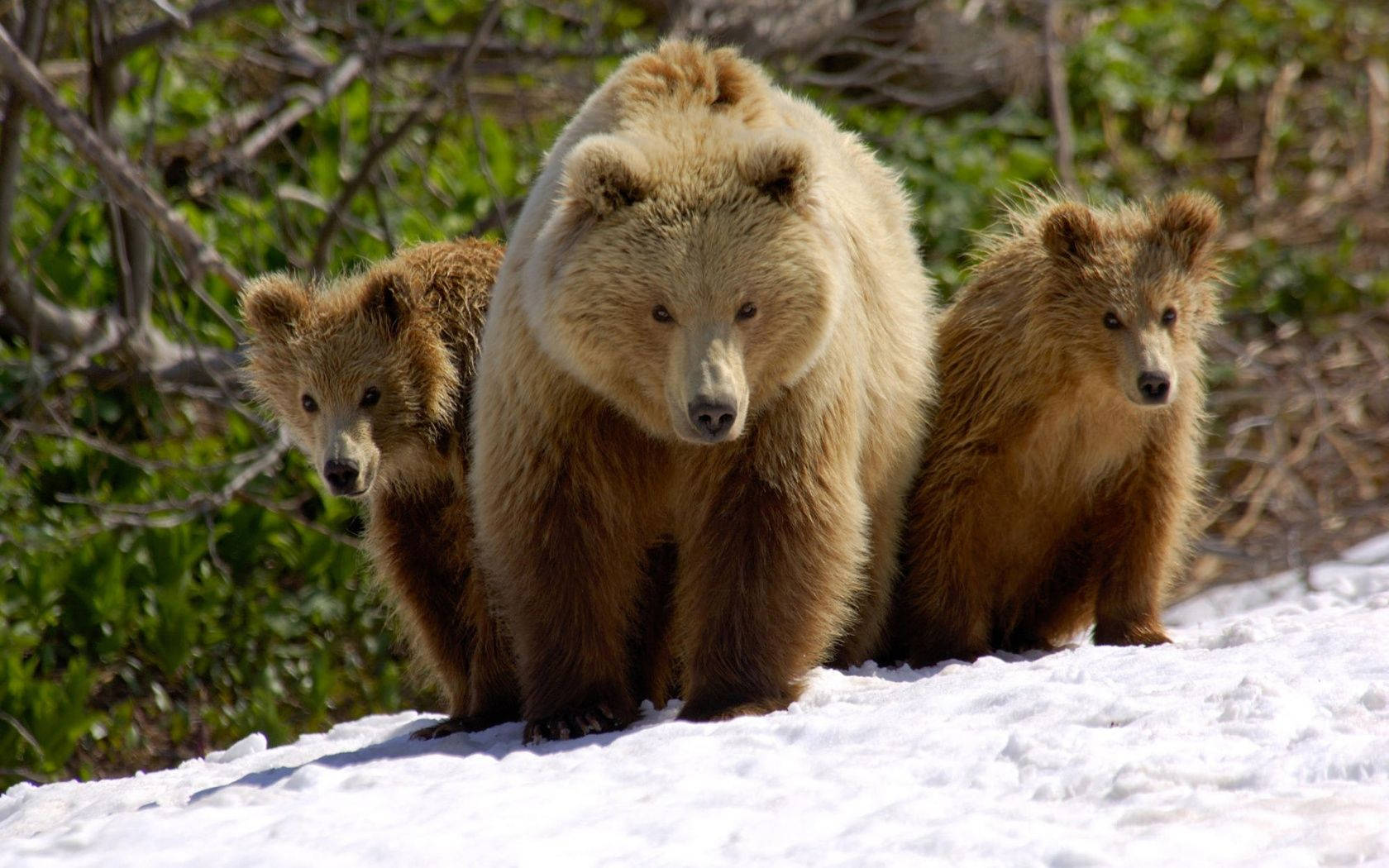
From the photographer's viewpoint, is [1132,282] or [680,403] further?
[1132,282]

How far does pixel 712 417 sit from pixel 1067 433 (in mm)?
1727

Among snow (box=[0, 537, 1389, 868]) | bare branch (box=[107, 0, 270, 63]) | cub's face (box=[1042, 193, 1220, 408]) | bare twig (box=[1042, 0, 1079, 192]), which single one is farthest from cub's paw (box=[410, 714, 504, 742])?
bare twig (box=[1042, 0, 1079, 192])

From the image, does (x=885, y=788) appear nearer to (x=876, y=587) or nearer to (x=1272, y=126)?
(x=876, y=587)

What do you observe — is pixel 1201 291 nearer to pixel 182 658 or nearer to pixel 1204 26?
pixel 182 658

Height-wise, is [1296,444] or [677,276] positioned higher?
[677,276]

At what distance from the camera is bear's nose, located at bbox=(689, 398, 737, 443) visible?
4.16 m

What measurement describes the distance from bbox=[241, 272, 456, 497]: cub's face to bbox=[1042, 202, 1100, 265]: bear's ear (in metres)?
2.12

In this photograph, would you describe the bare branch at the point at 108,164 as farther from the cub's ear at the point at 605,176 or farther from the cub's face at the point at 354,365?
the cub's ear at the point at 605,176

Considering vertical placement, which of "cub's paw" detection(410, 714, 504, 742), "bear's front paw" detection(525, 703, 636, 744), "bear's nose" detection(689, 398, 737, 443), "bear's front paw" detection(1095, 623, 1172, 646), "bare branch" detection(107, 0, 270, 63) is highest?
"bare branch" detection(107, 0, 270, 63)

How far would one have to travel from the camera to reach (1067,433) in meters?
5.37

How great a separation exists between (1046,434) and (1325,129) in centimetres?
840

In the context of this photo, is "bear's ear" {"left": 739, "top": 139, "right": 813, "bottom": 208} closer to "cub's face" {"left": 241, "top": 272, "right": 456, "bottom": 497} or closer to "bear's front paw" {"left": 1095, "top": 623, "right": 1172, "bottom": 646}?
"cub's face" {"left": 241, "top": 272, "right": 456, "bottom": 497}

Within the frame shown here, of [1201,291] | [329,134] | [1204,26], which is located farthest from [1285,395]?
[329,134]

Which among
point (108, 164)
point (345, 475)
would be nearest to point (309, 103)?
point (108, 164)
